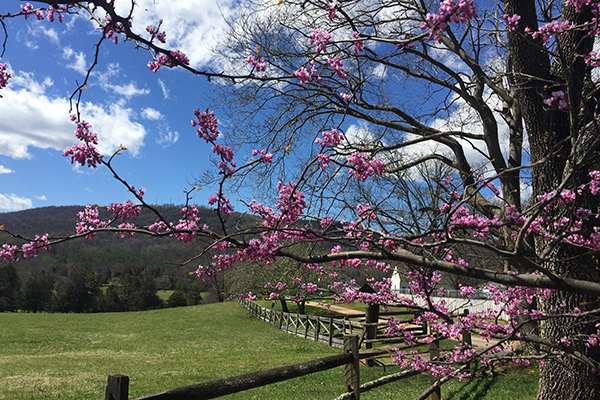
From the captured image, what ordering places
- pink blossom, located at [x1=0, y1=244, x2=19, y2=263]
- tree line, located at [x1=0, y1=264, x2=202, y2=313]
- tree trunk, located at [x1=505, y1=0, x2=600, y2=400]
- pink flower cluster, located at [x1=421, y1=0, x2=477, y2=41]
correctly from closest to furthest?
pink flower cluster, located at [x1=421, y1=0, x2=477, y2=41] → pink blossom, located at [x1=0, y1=244, x2=19, y2=263] → tree trunk, located at [x1=505, y1=0, x2=600, y2=400] → tree line, located at [x1=0, y1=264, x2=202, y2=313]

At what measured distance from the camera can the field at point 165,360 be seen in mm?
8719

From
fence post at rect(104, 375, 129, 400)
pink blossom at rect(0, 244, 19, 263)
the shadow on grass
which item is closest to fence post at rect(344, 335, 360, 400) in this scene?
fence post at rect(104, 375, 129, 400)

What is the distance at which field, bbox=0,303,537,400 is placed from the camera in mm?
8719

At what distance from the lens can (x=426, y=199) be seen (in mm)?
18734

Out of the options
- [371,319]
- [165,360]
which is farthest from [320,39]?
[165,360]

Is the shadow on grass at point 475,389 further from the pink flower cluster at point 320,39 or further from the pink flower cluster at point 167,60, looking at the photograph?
the pink flower cluster at point 167,60

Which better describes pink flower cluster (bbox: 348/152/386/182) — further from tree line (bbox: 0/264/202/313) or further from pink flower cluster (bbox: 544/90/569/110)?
tree line (bbox: 0/264/202/313)

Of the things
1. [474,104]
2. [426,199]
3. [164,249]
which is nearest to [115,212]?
[474,104]

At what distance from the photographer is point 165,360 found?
14.7 metres

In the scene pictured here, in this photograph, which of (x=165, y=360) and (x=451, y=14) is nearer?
(x=451, y=14)

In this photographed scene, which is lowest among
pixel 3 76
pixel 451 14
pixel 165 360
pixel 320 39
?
pixel 165 360

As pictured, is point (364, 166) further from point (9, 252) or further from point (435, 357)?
point (435, 357)

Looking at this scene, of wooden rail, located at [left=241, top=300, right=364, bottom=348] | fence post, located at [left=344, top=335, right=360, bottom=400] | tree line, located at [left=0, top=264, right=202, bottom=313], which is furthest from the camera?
tree line, located at [left=0, top=264, right=202, bottom=313]

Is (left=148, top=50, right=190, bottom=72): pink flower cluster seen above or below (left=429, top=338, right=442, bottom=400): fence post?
above
